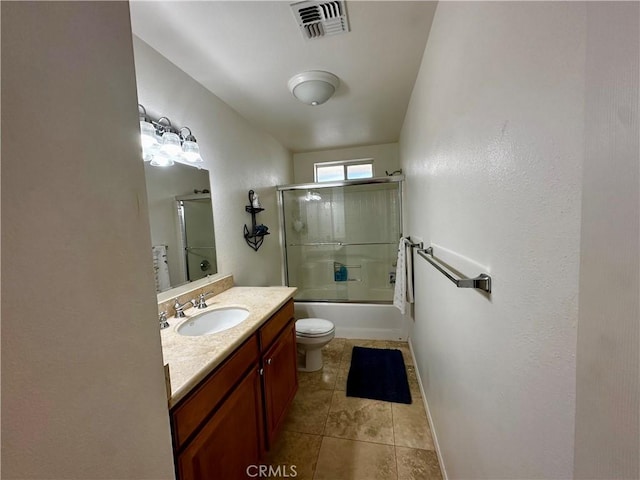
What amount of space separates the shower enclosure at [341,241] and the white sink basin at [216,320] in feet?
5.22

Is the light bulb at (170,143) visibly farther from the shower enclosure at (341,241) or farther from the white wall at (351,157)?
the white wall at (351,157)

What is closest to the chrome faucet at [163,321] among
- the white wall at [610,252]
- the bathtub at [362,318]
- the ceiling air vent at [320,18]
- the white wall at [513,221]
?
the white wall at [513,221]

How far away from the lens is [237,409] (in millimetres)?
1070

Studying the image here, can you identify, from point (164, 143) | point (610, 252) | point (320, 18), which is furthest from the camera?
point (164, 143)

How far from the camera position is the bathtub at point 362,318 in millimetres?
2764

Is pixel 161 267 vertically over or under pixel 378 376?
over

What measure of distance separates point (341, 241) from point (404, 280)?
1181 mm

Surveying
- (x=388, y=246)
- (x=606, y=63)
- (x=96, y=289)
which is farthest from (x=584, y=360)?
(x=388, y=246)

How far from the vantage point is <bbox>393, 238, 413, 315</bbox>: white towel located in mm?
2197

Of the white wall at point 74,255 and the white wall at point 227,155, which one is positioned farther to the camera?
the white wall at point 227,155

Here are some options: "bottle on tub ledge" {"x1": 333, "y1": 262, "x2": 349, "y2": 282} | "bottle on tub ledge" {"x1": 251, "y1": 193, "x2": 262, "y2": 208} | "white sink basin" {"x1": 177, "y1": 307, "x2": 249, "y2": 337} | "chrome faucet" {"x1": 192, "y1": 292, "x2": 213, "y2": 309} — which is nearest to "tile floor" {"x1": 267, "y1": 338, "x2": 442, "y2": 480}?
"white sink basin" {"x1": 177, "y1": 307, "x2": 249, "y2": 337}

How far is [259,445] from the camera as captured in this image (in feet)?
4.09

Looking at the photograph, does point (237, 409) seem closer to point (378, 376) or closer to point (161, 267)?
point (161, 267)

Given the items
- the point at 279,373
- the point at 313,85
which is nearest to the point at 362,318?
the point at 279,373
